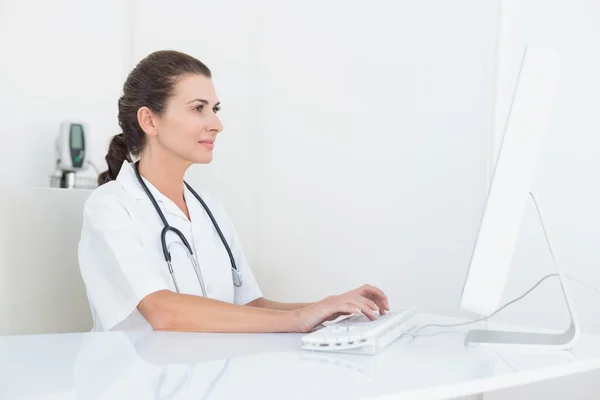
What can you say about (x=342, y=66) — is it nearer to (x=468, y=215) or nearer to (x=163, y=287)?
(x=468, y=215)

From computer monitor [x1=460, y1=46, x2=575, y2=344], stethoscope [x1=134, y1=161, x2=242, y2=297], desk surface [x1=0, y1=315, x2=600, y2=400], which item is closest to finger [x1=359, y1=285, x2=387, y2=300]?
desk surface [x1=0, y1=315, x2=600, y2=400]

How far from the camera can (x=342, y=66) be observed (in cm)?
239

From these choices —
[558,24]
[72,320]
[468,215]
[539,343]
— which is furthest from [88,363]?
[558,24]

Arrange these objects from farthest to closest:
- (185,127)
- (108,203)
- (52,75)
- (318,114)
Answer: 1. (318,114)
2. (52,75)
3. (185,127)
4. (108,203)

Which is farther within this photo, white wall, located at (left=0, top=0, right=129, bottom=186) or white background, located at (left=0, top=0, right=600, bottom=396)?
white wall, located at (left=0, top=0, right=129, bottom=186)

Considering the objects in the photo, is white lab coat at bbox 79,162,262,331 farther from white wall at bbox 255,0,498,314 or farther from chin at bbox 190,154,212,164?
white wall at bbox 255,0,498,314

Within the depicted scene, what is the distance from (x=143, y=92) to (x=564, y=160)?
1.22 metres

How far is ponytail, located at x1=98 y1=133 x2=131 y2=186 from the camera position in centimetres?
191

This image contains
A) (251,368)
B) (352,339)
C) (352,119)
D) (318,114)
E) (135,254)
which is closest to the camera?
(251,368)

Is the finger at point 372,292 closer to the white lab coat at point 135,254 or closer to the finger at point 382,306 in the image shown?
the finger at point 382,306

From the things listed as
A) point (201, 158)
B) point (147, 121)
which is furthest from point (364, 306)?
point (147, 121)

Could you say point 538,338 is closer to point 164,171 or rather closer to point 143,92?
point 164,171

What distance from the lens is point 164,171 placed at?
1.83 meters

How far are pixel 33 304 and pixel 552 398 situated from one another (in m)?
1.43
